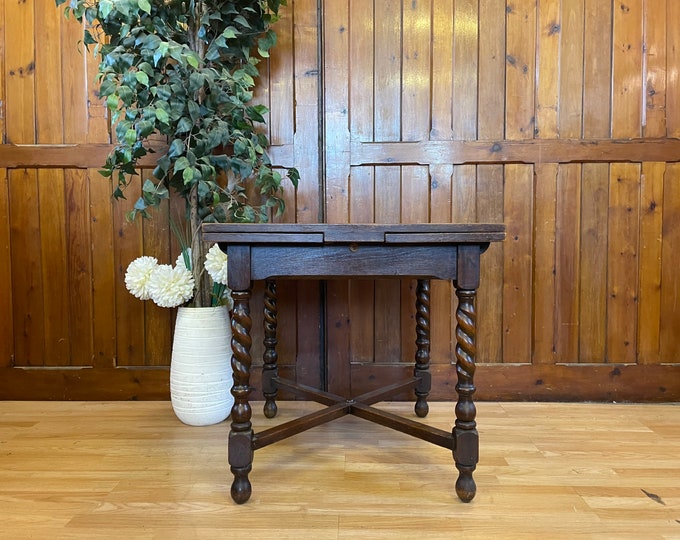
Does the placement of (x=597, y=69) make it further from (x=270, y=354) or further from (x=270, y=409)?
(x=270, y=409)

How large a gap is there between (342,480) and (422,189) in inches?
43.5

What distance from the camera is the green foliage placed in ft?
4.26

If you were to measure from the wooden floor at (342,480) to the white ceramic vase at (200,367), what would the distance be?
0.22 ft

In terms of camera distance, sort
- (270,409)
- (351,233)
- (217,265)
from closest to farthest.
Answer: (351,233)
(217,265)
(270,409)

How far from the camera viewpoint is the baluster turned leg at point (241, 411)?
105cm

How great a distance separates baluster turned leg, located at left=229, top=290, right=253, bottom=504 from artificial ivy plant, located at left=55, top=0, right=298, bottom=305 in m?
0.49

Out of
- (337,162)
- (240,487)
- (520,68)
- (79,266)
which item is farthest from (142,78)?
(520,68)

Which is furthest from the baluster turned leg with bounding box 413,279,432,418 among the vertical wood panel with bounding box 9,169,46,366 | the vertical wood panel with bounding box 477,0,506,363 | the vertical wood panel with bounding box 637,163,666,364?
the vertical wood panel with bounding box 9,169,46,366

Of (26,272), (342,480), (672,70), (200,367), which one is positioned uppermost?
(672,70)

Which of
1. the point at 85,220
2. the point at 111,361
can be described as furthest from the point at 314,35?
the point at 111,361

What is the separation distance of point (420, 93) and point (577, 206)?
778 mm

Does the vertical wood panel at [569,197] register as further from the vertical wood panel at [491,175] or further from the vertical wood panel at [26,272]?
the vertical wood panel at [26,272]

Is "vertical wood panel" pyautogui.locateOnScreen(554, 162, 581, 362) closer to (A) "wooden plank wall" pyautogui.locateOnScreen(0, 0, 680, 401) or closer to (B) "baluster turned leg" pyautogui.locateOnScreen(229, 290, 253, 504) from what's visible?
(A) "wooden plank wall" pyautogui.locateOnScreen(0, 0, 680, 401)

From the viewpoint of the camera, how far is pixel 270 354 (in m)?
1.62
